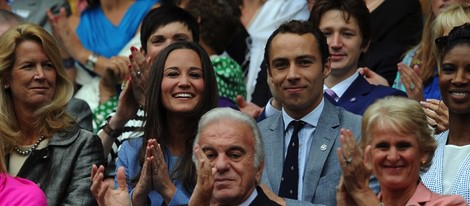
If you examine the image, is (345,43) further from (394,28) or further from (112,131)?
(112,131)

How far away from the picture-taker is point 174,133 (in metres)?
8.34

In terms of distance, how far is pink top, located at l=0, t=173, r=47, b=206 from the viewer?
772 centimetres

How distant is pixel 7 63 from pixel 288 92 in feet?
6.11

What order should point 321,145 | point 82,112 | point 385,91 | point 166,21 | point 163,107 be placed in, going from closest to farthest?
point 321,145 < point 163,107 < point 385,91 < point 166,21 < point 82,112

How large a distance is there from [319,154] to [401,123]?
88cm

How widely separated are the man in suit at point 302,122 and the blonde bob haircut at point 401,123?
0.64 m

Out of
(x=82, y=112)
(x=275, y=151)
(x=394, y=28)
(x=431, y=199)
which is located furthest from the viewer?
(x=394, y=28)

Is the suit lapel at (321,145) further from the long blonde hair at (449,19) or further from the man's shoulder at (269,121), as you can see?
the long blonde hair at (449,19)

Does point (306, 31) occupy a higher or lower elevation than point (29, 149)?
higher

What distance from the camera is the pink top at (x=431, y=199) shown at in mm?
6973

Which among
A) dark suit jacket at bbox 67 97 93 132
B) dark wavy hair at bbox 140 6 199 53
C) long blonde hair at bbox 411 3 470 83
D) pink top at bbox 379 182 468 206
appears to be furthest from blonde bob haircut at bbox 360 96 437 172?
dark suit jacket at bbox 67 97 93 132

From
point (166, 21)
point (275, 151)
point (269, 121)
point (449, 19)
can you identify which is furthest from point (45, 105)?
point (449, 19)

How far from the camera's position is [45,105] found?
8555mm

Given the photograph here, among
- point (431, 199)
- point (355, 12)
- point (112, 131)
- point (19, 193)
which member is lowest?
point (19, 193)
